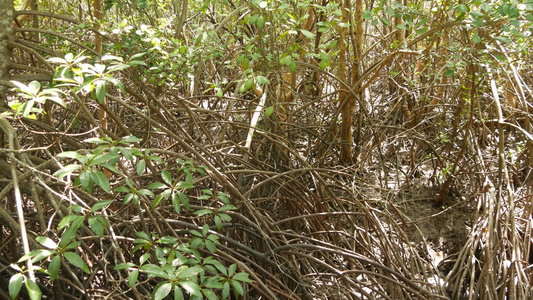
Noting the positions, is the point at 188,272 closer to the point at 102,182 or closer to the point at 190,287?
the point at 190,287

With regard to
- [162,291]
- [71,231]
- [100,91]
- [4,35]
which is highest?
[4,35]

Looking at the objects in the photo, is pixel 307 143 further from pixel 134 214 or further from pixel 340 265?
pixel 134 214

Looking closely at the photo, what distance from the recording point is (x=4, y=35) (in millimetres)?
1870

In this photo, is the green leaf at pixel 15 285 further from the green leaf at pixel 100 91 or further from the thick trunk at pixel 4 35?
the thick trunk at pixel 4 35

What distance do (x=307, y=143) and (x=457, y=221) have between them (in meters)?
1.31

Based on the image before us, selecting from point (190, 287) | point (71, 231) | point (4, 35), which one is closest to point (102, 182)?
point (71, 231)

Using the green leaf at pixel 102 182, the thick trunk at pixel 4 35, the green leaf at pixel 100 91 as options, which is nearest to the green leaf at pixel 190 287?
the green leaf at pixel 102 182

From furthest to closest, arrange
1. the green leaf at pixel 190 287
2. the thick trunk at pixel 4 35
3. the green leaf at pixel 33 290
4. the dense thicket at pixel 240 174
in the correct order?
the thick trunk at pixel 4 35 < the dense thicket at pixel 240 174 < the green leaf at pixel 190 287 < the green leaf at pixel 33 290

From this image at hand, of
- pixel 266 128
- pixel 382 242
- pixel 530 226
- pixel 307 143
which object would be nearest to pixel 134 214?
pixel 266 128

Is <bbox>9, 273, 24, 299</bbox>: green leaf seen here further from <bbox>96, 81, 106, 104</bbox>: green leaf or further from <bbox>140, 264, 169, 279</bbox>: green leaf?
<bbox>96, 81, 106, 104</bbox>: green leaf

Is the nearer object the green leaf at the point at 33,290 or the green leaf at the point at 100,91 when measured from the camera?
the green leaf at the point at 33,290

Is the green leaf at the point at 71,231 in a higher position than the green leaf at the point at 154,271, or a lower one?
higher

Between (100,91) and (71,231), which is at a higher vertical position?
(100,91)

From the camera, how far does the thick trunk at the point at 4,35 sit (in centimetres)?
185
